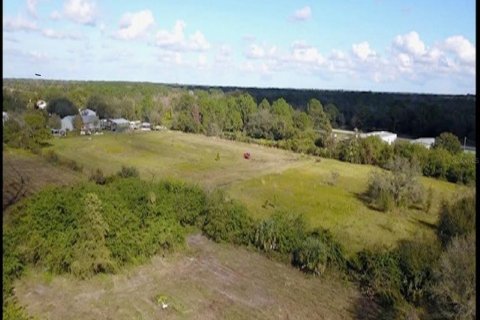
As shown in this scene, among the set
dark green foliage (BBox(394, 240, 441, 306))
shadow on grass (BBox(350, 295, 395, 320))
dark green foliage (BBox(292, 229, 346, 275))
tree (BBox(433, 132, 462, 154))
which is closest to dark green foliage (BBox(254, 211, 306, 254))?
dark green foliage (BBox(292, 229, 346, 275))

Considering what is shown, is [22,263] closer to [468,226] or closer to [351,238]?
[351,238]

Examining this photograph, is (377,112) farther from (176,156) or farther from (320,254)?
(320,254)

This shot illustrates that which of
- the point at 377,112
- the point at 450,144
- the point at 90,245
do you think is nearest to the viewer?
the point at 90,245

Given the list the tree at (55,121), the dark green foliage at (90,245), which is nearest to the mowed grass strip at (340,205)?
the dark green foliage at (90,245)

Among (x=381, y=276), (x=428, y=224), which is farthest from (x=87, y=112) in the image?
(x=381, y=276)

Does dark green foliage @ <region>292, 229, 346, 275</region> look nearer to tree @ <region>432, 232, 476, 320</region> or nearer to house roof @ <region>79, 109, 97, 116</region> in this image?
tree @ <region>432, 232, 476, 320</region>

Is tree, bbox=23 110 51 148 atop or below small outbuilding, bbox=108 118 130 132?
below
